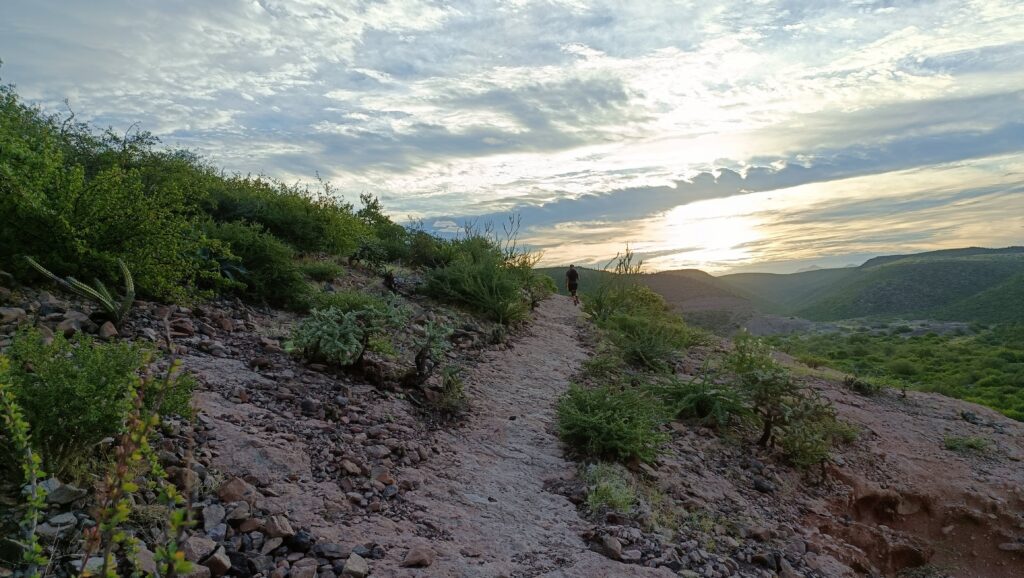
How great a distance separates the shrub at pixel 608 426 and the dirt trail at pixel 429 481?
25 centimetres

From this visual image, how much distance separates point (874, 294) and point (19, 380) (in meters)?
67.8

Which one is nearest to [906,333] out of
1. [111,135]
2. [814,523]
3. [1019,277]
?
[1019,277]

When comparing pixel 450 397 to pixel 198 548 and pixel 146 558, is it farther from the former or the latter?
pixel 146 558

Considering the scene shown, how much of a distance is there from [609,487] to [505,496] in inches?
33.3

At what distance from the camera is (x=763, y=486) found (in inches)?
243

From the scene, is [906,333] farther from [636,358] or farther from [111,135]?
[111,135]

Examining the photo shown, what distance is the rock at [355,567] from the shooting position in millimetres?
3002

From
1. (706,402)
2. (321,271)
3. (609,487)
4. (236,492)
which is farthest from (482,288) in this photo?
(236,492)

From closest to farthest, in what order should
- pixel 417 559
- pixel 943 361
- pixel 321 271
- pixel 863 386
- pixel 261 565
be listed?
pixel 261 565
pixel 417 559
pixel 321 271
pixel 863 386
pixel 943 361

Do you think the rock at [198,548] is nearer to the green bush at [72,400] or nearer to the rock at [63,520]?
the rock at [63,520]

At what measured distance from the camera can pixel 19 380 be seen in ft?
9.32

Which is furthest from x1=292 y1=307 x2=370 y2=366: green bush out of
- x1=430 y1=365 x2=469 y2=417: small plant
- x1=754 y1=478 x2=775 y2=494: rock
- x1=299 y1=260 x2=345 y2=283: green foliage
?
x1=754 y1=478 x2=775 y2=494: rock

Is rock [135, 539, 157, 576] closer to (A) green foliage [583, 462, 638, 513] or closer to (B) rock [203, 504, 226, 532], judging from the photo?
(B) rock [203, 504, 226, 532]

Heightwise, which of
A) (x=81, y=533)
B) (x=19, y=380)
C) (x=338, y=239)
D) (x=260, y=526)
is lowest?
(x=260, y=526)
